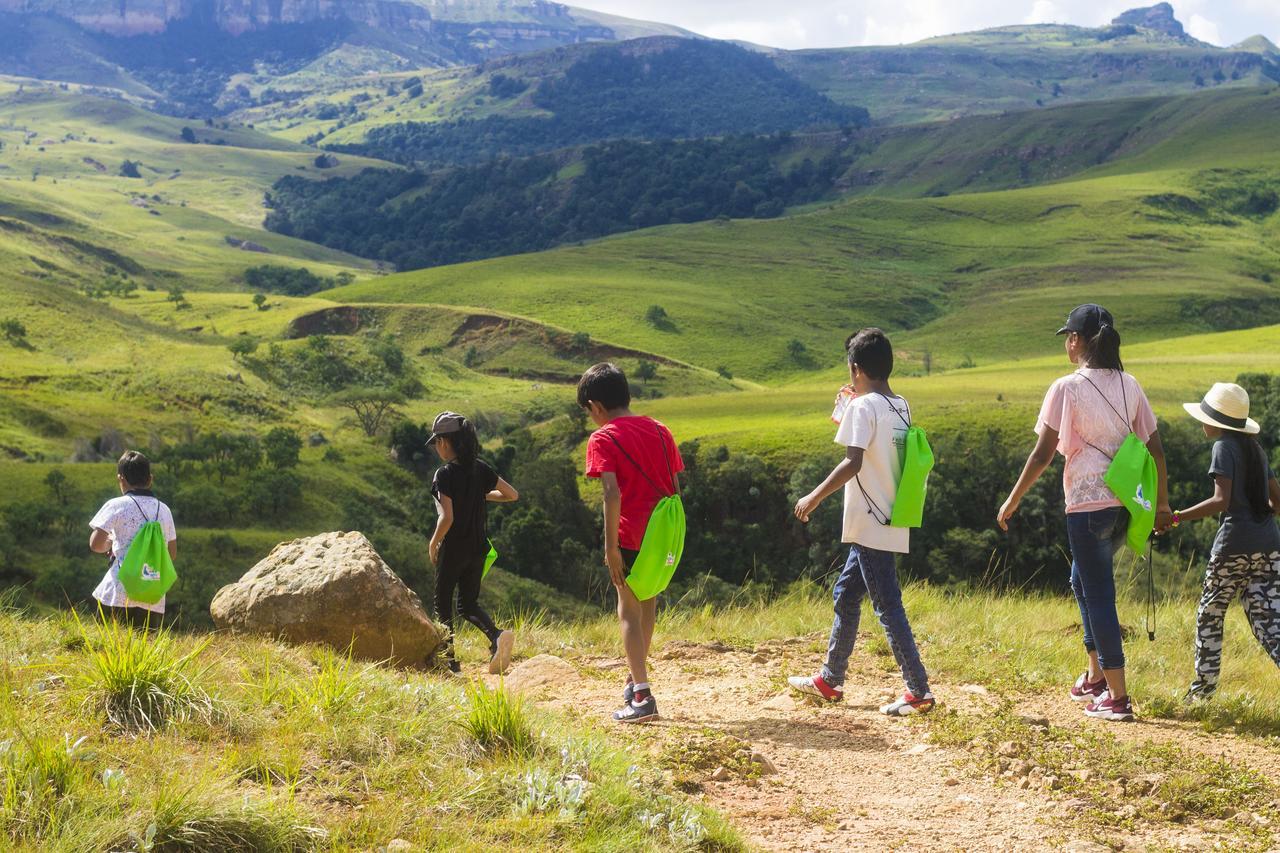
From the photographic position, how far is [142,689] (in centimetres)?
568

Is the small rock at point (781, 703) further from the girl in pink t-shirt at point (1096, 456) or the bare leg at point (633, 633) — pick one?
the girl in pink t-shirt at point (1096, 456)

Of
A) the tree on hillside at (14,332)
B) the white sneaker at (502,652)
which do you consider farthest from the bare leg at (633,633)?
the tree on hillside at (14,332)

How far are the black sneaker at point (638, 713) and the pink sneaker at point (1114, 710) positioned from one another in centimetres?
271

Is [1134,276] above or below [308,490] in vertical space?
above

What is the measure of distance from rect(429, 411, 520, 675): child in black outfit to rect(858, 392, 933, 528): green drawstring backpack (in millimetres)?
2664

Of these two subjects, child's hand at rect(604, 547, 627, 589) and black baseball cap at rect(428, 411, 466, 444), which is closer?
child's hand at rect(604, 547, 627, 589)

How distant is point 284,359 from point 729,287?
5851 centimetres

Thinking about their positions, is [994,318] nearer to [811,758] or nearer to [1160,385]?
[1160,385]

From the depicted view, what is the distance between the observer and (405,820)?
4848mm

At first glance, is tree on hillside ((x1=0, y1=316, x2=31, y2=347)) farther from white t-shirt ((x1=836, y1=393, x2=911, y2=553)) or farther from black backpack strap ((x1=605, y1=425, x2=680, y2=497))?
white t-shirt ((x1=836, y1=393, x2=911, y2=553))

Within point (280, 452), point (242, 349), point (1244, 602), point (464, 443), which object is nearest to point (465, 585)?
point (464, 443)

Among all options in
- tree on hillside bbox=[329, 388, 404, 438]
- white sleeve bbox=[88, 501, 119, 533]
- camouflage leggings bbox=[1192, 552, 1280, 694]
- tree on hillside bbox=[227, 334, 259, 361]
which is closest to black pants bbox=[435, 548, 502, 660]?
white sleeve bbox=[88, 501, 119, 533]

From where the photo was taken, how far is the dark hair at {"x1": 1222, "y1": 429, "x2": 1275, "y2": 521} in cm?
733

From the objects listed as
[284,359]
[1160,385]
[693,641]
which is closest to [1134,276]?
[1160,385]
